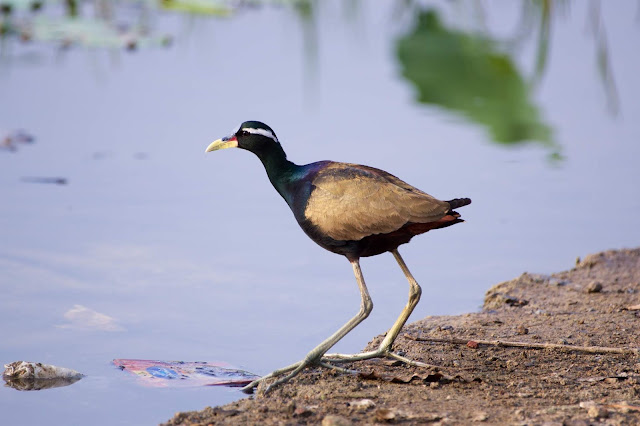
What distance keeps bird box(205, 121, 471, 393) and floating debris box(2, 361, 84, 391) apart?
95cm

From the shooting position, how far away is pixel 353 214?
17.3ft

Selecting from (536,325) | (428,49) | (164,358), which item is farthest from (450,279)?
(428,49)

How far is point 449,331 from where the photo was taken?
5.89 metres

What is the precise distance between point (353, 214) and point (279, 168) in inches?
24.2

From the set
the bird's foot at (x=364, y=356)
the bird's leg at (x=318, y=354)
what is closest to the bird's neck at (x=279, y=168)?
the bird's leg at (x=318, y=354)

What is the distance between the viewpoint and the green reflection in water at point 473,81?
32.0 ft

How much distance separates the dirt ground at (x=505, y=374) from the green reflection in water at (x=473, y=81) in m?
3.10

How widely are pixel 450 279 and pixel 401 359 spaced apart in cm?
170

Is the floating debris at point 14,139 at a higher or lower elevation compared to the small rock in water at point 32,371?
higher

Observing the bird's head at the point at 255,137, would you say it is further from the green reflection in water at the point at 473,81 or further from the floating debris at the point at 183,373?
the green reflection in water at the point at 473,81

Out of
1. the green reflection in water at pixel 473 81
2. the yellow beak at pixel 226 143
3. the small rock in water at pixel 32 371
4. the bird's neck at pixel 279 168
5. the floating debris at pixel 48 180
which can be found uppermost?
the green reflection in water at pixel 473 81

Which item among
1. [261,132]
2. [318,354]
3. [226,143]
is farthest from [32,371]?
[261,132]

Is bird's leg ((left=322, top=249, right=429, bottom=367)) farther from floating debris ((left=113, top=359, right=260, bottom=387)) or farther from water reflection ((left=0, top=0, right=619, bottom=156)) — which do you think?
water reflection ((left=0, top=0, right=619, bottom=156))

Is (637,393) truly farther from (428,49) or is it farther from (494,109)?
(428,49)
